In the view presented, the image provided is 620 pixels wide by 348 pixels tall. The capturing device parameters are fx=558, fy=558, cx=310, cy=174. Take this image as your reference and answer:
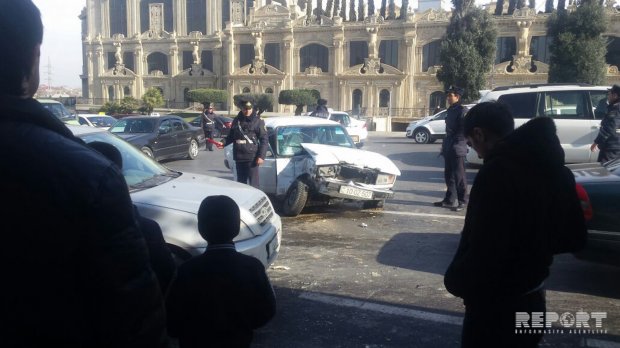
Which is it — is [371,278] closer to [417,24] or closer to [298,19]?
[417,24]

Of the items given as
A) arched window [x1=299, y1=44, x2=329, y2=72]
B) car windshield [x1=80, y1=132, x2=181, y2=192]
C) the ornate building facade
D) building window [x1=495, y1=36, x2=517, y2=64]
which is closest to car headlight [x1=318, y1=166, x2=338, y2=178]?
car windshield [x1=80, y1=132, x2=181, y2=192]

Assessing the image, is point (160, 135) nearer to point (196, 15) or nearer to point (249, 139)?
point (249, 139)

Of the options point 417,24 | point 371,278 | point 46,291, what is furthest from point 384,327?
point 417,24

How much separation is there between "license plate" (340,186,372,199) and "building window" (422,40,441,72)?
44402 mm

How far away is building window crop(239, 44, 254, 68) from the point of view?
59312mm

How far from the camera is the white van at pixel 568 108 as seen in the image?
38.2ft

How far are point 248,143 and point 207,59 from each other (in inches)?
2254

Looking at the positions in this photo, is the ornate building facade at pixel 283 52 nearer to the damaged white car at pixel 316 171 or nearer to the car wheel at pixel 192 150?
the car wheel at pixel 192 150

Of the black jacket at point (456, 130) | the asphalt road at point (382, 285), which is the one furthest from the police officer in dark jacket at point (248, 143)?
the black jacket at point (456, 130)

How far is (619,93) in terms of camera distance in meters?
9.00

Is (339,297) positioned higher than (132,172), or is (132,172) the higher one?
(132,172)

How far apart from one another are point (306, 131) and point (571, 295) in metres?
5.66

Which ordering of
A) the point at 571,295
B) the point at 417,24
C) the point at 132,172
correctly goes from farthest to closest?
the point at 417,24 < the point at 132,172 < the point at 571,295

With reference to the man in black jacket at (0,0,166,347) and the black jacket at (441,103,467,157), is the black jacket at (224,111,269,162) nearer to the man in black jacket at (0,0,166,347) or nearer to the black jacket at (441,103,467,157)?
the black jacket at (441,103,467,157)
